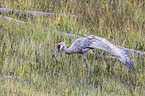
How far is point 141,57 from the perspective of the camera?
471 cm

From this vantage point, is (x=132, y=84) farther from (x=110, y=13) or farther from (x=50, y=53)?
(x=110, y=13)

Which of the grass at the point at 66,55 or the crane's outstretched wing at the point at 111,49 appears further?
the grass at the point at 66,55

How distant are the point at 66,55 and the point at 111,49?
1.17 m

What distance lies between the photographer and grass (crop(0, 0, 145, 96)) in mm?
4148

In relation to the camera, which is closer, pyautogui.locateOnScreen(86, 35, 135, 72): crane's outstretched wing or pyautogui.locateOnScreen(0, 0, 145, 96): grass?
pyautogui.locateOnScreen(86, 35, 135, 72): crane's outstretched wing

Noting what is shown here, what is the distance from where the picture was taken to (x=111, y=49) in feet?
13.7

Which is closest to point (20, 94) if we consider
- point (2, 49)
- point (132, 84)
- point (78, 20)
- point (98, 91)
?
point (98, 91)

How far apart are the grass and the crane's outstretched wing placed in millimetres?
510

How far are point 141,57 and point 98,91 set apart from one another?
1.35m

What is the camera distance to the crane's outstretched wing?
3.81 meters

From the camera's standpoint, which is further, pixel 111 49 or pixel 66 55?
pixel 66 55

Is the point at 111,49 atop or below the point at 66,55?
atop

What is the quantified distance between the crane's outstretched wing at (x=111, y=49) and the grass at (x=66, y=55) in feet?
1.67

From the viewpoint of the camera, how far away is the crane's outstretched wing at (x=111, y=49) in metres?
3.81
